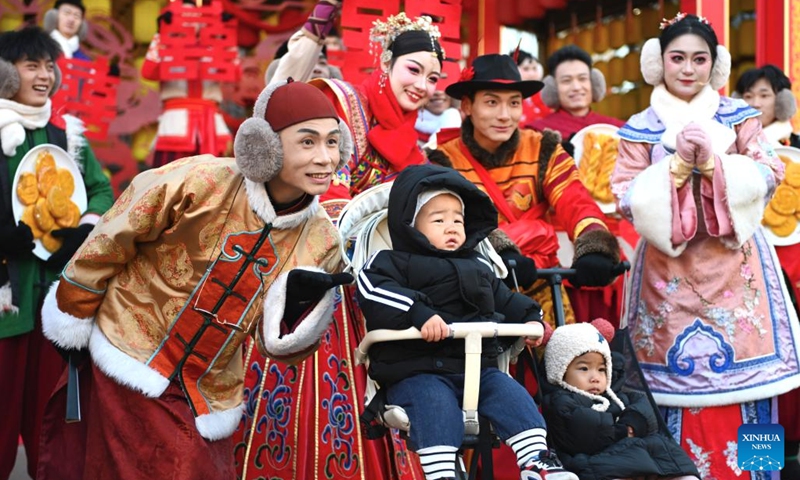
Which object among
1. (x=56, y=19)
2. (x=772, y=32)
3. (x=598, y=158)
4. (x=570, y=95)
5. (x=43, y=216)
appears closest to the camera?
(x=43, y=216)

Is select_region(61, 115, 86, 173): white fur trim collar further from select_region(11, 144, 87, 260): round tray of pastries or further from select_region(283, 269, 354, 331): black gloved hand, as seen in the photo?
select_region(283, 269, 354, 331): black gloved hand

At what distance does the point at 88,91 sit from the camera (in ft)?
29.6

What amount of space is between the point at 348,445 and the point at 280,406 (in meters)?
0.33

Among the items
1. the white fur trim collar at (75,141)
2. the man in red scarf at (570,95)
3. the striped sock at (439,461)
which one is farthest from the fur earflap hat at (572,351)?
the man in red scarf at (570,95)

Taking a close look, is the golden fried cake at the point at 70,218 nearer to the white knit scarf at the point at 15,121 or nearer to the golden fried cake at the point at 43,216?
the golden fried cake at the point at 43,216

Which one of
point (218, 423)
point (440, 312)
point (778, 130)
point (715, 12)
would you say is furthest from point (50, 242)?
point (715, 12)

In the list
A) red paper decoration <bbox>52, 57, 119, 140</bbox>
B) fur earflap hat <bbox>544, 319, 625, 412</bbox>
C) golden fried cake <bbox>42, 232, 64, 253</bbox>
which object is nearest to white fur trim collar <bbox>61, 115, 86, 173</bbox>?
golden fried cake <bbox>42, 232, 64, 253</bbox>

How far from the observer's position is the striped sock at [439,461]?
13.9ft

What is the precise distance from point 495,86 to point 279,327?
6.48ft

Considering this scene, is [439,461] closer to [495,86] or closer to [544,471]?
[544,471]

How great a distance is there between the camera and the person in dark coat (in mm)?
4297

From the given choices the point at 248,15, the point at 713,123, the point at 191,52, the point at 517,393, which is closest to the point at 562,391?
the point at 517,393

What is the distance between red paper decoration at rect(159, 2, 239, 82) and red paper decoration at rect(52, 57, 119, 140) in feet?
1.74

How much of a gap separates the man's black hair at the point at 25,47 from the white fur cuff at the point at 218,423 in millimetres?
2566
